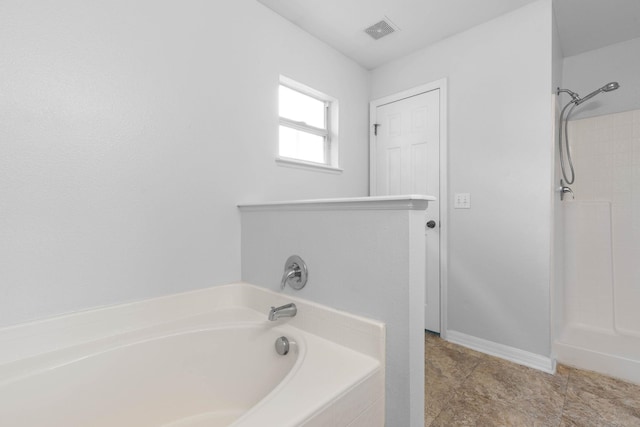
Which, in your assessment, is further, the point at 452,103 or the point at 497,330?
the point at 452,103

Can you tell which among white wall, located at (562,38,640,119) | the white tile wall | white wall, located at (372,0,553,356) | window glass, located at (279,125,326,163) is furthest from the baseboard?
white wall, located at (562,38,640,119)

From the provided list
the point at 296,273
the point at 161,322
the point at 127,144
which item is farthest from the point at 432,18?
the point at 161,322

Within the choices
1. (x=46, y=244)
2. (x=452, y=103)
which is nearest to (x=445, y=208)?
(x=452, y=103)

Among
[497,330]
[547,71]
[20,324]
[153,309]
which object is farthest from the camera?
[497,330]

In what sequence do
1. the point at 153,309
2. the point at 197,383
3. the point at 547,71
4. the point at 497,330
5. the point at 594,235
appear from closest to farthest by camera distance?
1. the point at 197,383
2. the point at 153,309
3. the point at 547,71
4. the point at 497,330
5. the point at 594,235

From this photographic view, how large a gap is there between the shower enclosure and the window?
5.84 feet

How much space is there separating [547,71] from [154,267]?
261 centimetres

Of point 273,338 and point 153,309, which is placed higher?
point 153,309

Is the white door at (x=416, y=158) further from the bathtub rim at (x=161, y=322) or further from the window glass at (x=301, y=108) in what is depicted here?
the bathtub rim at (x=161, y=322)

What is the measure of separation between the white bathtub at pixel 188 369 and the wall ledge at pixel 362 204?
44 cm

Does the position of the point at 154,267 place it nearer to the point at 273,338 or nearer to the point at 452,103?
the point at 273,338

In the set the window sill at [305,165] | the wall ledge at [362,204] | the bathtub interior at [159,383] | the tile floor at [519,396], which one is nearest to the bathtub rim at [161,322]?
the bathtub interior at [159,383]

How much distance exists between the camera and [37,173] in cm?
108

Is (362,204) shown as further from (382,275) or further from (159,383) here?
(159,383)
